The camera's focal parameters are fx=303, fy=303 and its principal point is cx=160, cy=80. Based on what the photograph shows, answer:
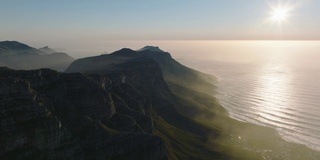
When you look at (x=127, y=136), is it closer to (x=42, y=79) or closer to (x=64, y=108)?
(x=64, y=108)

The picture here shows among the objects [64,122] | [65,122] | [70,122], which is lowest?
[70,122]

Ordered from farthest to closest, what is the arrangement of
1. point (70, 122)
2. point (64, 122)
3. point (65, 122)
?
1. point (70, 122)
2. point (65, 122)
3. point (64, 122)

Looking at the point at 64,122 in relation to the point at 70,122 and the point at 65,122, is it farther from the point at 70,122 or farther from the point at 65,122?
the point at 70,122

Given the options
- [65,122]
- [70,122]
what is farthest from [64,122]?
[70,122]

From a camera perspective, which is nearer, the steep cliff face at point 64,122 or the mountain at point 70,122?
the steep cliff face at point 64,122

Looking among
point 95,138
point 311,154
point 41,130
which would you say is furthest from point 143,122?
point 311,154

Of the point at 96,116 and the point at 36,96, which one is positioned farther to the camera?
the point at 96,116

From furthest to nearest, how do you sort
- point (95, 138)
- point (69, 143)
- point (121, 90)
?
point (121, 90) → point (95, 138) → point (69, 143)

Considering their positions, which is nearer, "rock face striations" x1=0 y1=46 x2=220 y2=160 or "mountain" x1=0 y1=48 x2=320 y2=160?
"rock face striations" x1=0 y1=46 x2=220 y2=160
